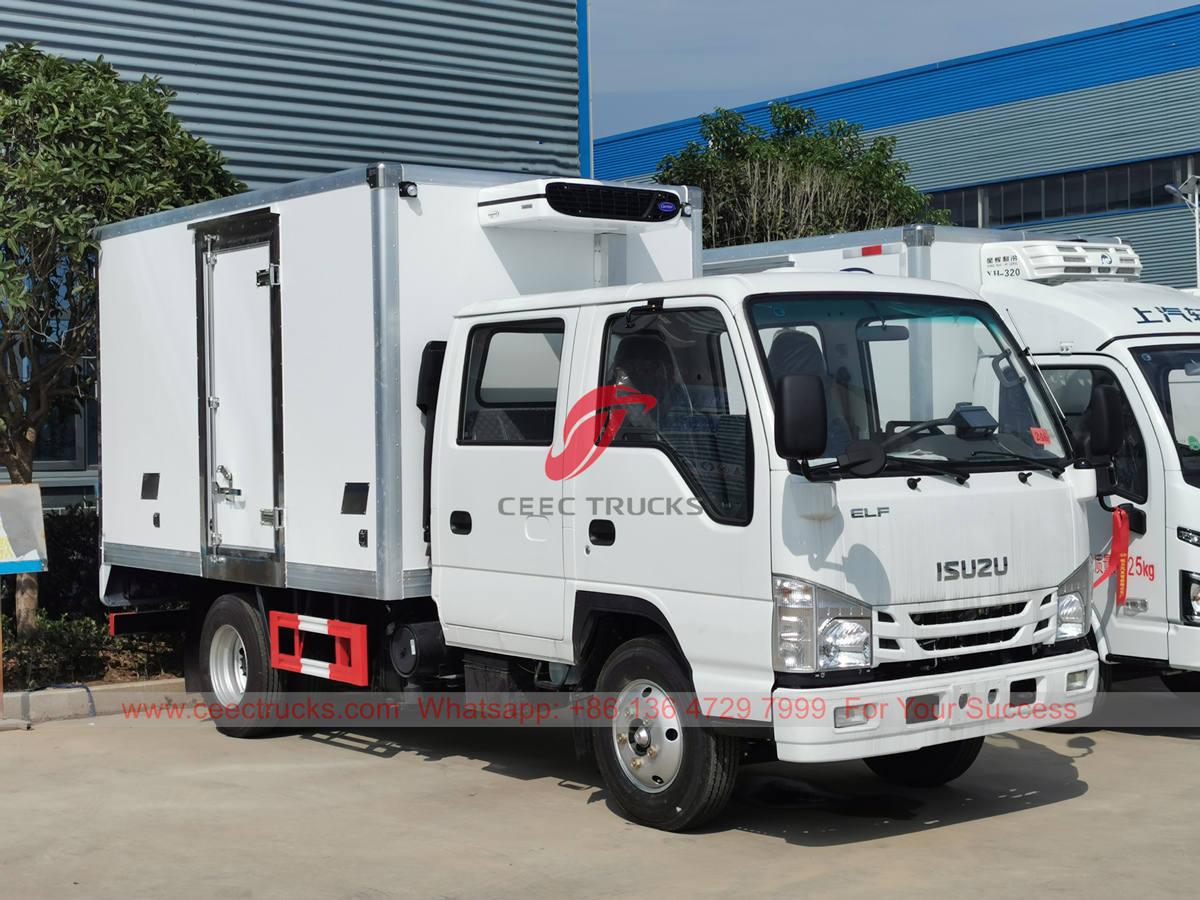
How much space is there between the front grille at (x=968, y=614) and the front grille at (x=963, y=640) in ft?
0.22

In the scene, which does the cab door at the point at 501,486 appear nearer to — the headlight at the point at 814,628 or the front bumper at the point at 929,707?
the headlight at the point at 814,628

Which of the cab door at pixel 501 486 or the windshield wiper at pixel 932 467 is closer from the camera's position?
the windshield wiper at pixel 932 467

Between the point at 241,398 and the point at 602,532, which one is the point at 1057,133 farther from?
the point at 602,532

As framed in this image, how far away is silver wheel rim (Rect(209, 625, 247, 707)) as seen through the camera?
9.69 meters

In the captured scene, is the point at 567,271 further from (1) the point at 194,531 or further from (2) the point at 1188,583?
(2) the point at 1188,583

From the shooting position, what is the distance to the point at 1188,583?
29.0ft

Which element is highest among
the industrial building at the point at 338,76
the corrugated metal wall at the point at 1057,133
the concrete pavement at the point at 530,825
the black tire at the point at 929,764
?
the corrugated metal wall at the point at 1057,133

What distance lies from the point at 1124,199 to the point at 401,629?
36.3m

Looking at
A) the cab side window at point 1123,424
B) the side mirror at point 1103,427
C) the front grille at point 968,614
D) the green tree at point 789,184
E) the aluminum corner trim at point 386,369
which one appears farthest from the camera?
the green tree at point 789,184

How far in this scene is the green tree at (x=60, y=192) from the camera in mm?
10648

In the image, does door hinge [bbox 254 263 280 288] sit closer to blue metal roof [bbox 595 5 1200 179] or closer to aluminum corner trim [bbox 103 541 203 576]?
aluminum corner trim [bbox 103 541 203 576]

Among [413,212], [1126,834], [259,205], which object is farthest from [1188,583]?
[259,205]

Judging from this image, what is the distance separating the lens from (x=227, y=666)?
32.0 ft

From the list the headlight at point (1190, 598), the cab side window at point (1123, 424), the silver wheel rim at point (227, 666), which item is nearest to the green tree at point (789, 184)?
the cab side window at point (1123, 424)
